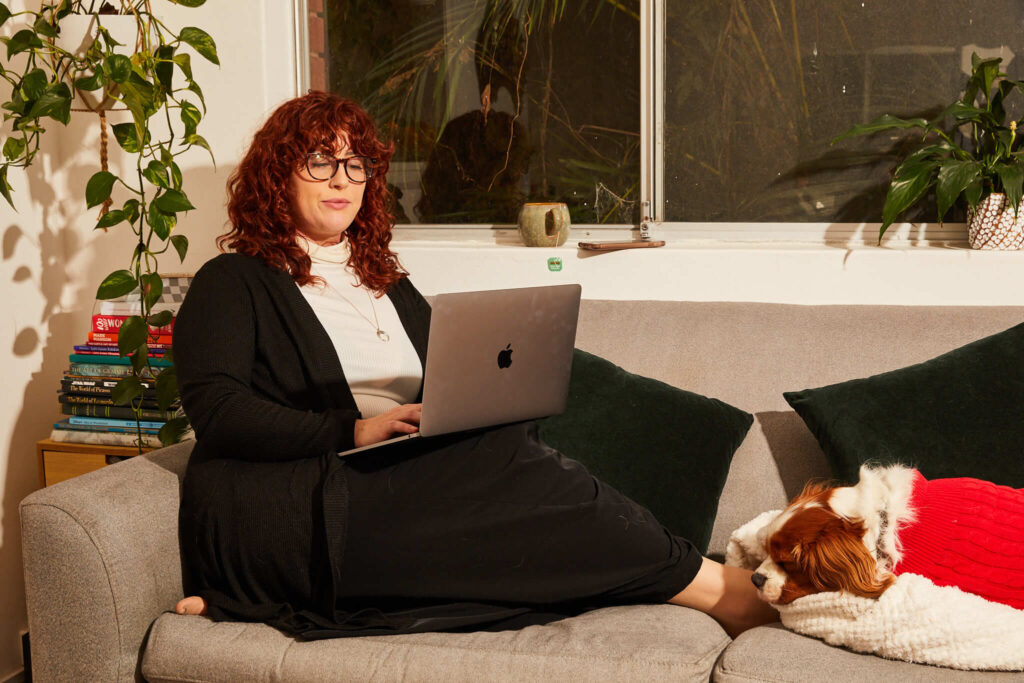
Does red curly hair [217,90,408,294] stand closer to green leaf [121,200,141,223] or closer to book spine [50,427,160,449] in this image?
green leaf [121,200,141,223]

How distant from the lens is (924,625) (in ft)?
4.36

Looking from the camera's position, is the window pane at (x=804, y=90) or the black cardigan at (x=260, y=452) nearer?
the black cardigan at (x=260, y=452)

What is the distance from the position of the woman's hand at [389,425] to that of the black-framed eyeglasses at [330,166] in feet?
1.86

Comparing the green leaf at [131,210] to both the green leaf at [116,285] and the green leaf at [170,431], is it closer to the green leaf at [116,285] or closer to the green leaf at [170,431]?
the green leaf at [116,285]

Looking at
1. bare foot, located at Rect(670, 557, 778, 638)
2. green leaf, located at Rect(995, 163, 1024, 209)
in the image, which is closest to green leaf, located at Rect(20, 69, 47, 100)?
bare foot, located at Rect(670, 557, 778, 638)

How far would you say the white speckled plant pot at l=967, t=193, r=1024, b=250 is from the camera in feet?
6.93

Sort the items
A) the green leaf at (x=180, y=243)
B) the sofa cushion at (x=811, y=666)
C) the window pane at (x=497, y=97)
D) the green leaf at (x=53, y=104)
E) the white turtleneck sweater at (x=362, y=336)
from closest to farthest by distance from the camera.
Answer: the sofa cushion at (x=811, y=666), the white turtleneck sweater at (x=362, y=336), the green leaf at (x=53, y=104), the green leaf at (x=180, y=243), the window pane at (x=497, y=97)

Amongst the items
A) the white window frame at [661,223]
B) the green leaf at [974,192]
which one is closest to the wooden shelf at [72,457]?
the white window frame at [661,223]

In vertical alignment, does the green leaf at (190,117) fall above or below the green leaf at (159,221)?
above

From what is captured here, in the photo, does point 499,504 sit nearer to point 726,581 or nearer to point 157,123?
point 726,581

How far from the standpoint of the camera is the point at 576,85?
258 centimetres

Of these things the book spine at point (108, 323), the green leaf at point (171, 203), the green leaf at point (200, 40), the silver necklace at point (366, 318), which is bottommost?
the book spine at point (108, 323)

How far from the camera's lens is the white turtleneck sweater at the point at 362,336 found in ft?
5.83

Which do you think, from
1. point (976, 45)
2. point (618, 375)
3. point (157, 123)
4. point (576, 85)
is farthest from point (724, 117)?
point (157, 123)
